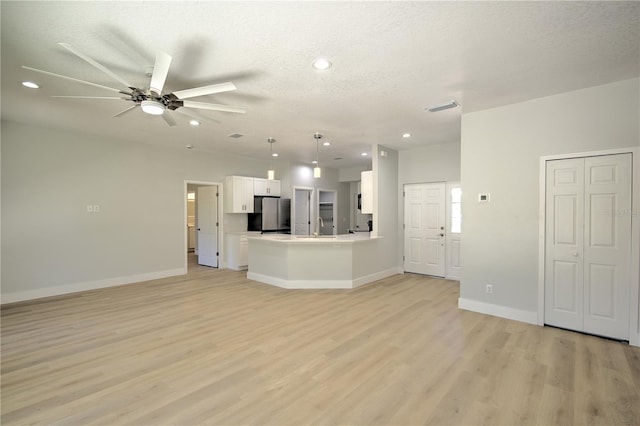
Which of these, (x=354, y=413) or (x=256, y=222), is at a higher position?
(x=256, y=222)

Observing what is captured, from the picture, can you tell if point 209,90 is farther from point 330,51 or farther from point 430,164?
point 430,164

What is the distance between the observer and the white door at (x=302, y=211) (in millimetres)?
8539

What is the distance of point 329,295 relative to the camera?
503 centimetres

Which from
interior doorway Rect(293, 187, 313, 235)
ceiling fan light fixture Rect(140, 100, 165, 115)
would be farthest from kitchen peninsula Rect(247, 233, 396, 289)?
ceiling fan light fixture Rect(140, 100, 165, 115)

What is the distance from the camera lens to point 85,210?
543 cm

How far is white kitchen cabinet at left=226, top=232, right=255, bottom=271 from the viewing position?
7.24 m

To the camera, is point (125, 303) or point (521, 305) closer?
point (521, 305)

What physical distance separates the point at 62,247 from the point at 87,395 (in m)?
3.98

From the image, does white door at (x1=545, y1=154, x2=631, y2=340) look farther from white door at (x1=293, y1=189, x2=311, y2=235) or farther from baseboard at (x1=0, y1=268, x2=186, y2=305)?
baseboard at (x1=0, y1=268, x2=186, y2=305)

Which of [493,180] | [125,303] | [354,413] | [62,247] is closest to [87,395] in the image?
[354,413]

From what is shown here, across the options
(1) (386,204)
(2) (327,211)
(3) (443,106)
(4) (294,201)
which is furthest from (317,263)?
(2) (327,211)

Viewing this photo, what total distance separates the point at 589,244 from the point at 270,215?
20.2 ft

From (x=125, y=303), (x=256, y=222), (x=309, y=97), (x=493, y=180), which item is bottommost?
(x=125, y=303)

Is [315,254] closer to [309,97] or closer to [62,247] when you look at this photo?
[309,97]
